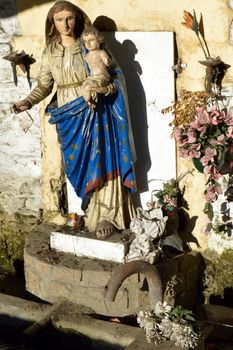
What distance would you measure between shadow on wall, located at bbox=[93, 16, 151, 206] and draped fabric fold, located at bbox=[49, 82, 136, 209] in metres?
0.32

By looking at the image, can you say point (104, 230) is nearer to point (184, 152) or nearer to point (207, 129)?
point (184, 152)

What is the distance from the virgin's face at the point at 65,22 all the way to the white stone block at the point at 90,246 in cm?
168

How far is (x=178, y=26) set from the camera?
19.4ft

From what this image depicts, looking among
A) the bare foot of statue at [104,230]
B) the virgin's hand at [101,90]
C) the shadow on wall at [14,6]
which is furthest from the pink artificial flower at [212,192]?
the shadow on wall at [14,6]

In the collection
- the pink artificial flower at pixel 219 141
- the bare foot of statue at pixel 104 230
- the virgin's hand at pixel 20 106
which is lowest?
the bare foot of statue at pixel 104 230

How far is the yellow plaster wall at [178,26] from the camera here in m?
5.76

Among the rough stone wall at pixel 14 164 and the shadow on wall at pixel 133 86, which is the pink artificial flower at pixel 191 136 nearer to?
the shadow on wall at pixel 133 86

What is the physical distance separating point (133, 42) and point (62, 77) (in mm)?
662

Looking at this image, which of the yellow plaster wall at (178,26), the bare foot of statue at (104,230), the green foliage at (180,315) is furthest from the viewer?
the bare foot of statue at (104,230)

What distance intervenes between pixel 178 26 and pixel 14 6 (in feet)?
5.09

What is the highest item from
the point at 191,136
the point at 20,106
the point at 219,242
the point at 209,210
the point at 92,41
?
the point at 92,41

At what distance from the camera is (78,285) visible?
600 cm

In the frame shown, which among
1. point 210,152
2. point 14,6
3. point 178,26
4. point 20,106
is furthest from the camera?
point 14,6

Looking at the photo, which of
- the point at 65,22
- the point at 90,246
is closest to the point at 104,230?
the point at 90,246
